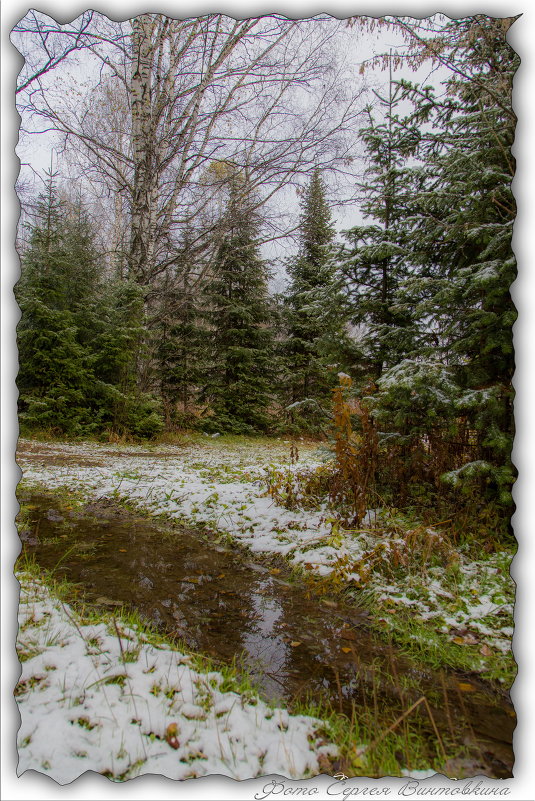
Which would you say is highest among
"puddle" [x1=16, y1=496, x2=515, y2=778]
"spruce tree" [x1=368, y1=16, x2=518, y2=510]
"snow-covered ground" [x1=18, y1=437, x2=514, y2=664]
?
"spruce tree" [x1=368, y1=16, x2=518, y2=510]

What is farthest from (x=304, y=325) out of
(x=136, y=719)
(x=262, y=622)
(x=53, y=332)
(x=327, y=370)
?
(x=136, y=719)

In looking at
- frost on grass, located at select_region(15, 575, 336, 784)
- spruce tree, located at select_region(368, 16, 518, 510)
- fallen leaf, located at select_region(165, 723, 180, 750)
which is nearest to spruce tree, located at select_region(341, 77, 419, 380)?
spruce tree, located at select_region(368, 16, 518, 510)

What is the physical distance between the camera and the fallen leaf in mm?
1415

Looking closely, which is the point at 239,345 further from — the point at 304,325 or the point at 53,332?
the point at 53,332

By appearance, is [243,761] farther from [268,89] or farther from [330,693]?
[268,89]

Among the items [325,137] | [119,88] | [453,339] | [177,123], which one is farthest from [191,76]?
[453,339]

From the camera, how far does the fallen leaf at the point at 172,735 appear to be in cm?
Result: 141

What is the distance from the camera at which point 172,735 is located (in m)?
1.45

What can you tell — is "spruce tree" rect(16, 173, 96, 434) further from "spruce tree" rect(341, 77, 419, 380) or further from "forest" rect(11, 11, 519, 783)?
"spruce tree" rect(341, 77, 419, 380)

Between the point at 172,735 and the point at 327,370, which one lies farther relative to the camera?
the point at 327,370

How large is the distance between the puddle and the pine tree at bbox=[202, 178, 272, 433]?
8.93 meters

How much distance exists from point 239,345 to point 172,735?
12.5 meters

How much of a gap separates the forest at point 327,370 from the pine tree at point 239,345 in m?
3.69

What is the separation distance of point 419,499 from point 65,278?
8.25m
